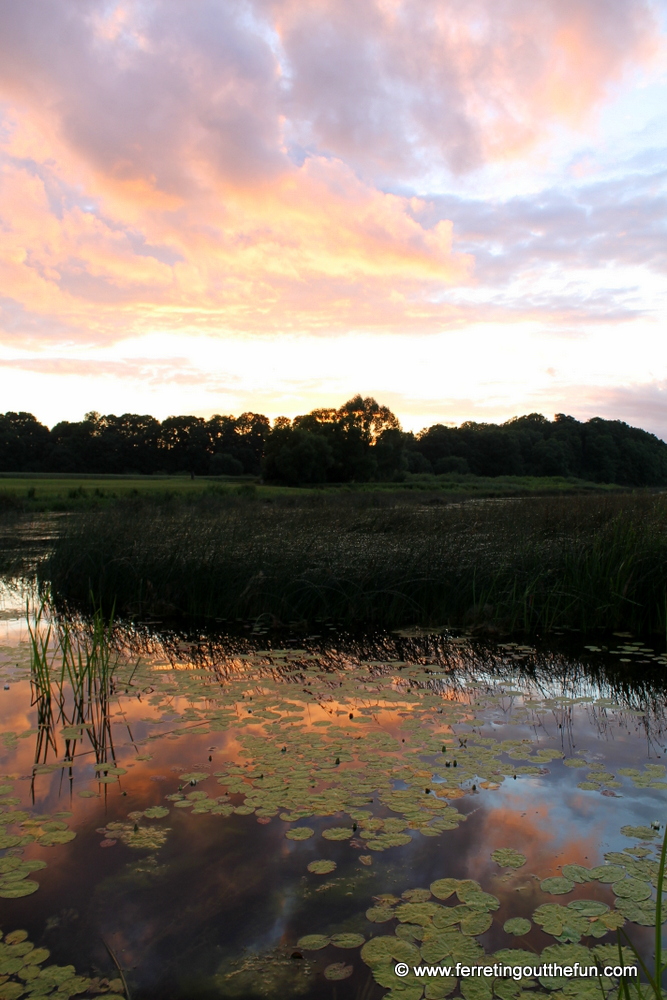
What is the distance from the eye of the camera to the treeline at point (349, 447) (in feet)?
183

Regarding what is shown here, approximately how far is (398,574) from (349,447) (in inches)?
1842

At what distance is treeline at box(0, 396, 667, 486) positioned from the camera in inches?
2196

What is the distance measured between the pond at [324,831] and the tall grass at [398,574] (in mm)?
1814

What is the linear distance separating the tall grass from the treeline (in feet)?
143

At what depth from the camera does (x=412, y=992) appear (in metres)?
1.97

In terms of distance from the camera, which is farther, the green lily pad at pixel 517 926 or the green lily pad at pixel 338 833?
the green lily pad at pixel 338 833

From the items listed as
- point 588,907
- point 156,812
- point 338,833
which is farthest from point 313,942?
point 156,812

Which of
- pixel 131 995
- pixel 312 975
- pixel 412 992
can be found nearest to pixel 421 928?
pixel 412 992

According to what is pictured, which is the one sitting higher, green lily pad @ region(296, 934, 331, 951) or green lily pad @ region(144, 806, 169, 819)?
green lily pad @ region(296, 934, 331, 951)

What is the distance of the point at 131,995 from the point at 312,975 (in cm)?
55

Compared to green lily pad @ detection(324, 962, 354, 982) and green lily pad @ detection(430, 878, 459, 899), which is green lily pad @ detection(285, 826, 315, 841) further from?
green lily pad @ detection(324, 962, 354, 982)

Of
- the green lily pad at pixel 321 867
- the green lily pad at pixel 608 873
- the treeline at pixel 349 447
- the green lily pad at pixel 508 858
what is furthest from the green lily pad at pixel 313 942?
the treeline at pixel 349 447

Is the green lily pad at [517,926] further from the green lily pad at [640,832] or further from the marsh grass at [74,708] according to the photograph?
the marsh grass at [74,708]

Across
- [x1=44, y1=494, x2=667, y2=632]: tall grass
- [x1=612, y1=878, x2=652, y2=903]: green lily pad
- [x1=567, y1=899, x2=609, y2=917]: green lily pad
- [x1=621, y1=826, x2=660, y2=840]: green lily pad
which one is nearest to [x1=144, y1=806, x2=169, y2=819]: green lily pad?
[x1=567, y1=899, x2=609, y2=917]: green lily pad
